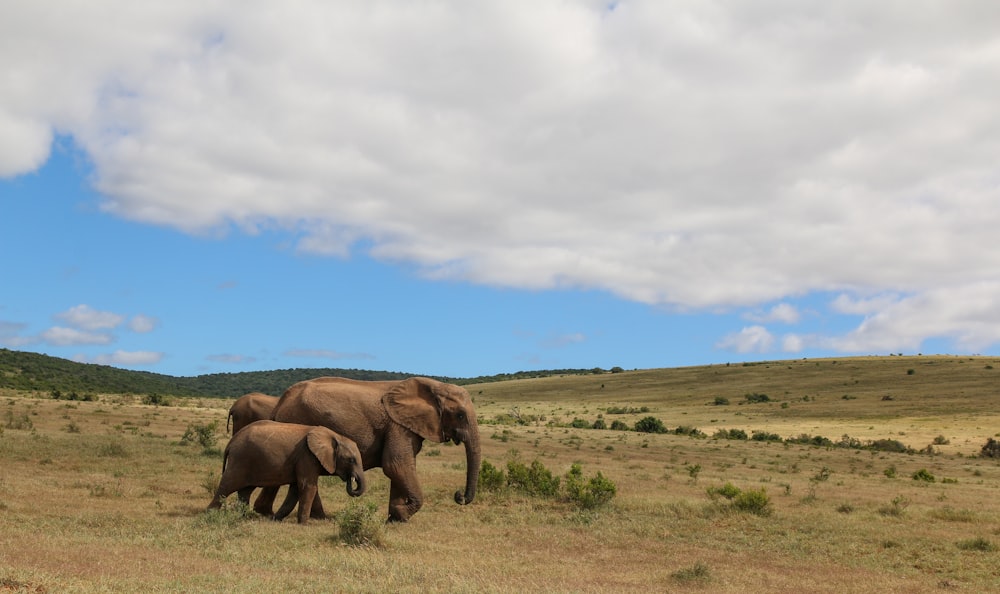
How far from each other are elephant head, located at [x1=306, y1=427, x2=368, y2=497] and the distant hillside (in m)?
51.3

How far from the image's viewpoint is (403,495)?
52.6 ft

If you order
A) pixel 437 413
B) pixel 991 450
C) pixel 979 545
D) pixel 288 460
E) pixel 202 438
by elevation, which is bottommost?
pixel 991 450

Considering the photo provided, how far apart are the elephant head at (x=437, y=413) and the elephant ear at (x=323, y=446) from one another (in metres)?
1.67

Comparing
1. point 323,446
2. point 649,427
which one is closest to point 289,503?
point 323,446

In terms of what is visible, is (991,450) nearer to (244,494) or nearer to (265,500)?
(265,500)

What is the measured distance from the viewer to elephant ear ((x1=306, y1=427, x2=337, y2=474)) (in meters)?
14.6

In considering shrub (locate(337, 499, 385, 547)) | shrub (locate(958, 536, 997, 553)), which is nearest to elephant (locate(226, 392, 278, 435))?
shrub (locate(337, 499, 385, 547))

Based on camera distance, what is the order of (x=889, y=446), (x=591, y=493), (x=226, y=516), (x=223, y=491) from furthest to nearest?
(x=889, y=446) → (x=591, y=493) → (x=223, y=491) → (x=226, y=516)

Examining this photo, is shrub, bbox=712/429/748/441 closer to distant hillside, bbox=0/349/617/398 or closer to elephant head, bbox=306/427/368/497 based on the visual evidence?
elephant head, bbox=306/427/368/497

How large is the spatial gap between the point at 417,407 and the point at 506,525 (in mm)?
3418

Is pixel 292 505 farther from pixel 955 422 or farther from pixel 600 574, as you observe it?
pixel 955 422

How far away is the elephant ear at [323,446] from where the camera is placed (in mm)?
14633

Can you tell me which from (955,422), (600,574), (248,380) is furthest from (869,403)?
(248,380)

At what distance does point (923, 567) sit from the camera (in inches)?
545
